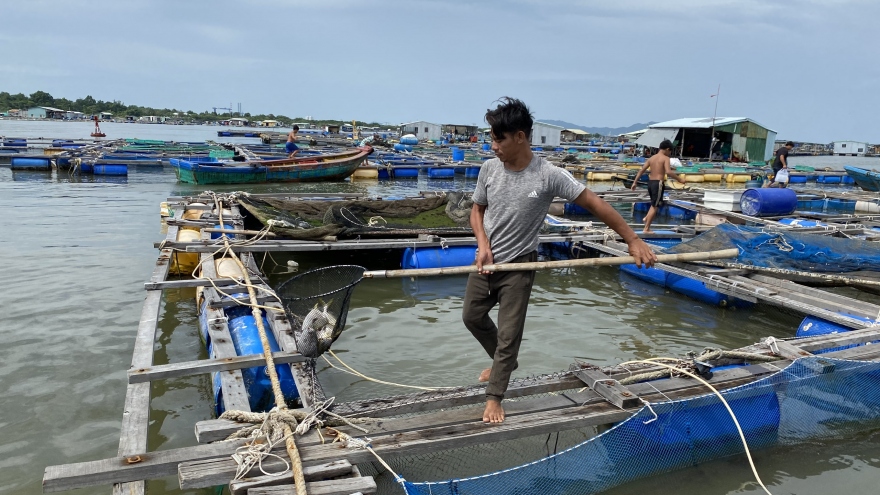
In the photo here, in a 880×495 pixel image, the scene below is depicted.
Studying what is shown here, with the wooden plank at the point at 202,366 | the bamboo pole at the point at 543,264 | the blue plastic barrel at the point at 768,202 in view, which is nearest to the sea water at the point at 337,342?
the wooden plank at the point at 202,366

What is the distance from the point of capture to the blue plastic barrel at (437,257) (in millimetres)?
9188

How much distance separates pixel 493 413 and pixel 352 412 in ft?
3.04

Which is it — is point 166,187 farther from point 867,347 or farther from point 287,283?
point 867,347

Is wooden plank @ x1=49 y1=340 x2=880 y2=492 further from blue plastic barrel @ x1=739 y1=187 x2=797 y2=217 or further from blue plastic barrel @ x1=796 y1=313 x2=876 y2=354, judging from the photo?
blue plastic barrel @ x1=739 y1=187 x2=797 y2=217

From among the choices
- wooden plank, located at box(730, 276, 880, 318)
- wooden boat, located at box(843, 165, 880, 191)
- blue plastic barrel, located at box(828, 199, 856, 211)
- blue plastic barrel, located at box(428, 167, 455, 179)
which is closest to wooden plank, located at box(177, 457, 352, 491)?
wooden plank, located at box(730, 276, 880, 318)

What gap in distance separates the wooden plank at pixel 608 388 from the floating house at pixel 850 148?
96828 mm

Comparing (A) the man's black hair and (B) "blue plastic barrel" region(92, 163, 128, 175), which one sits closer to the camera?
(A) the man's black hair

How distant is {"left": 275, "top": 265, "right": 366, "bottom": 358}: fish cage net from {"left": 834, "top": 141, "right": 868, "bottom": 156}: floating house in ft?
320

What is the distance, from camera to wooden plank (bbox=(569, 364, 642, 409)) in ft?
13.0

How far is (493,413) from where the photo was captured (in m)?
3.65

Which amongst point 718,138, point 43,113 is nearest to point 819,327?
point 718,138

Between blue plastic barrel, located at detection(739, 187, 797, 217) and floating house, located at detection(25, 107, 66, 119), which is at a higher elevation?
floating house, located at detection(25, 107, 66, 119)

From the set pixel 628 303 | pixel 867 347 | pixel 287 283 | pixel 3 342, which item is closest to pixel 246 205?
pixel 3 342

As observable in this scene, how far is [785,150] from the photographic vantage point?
18.8 metres
